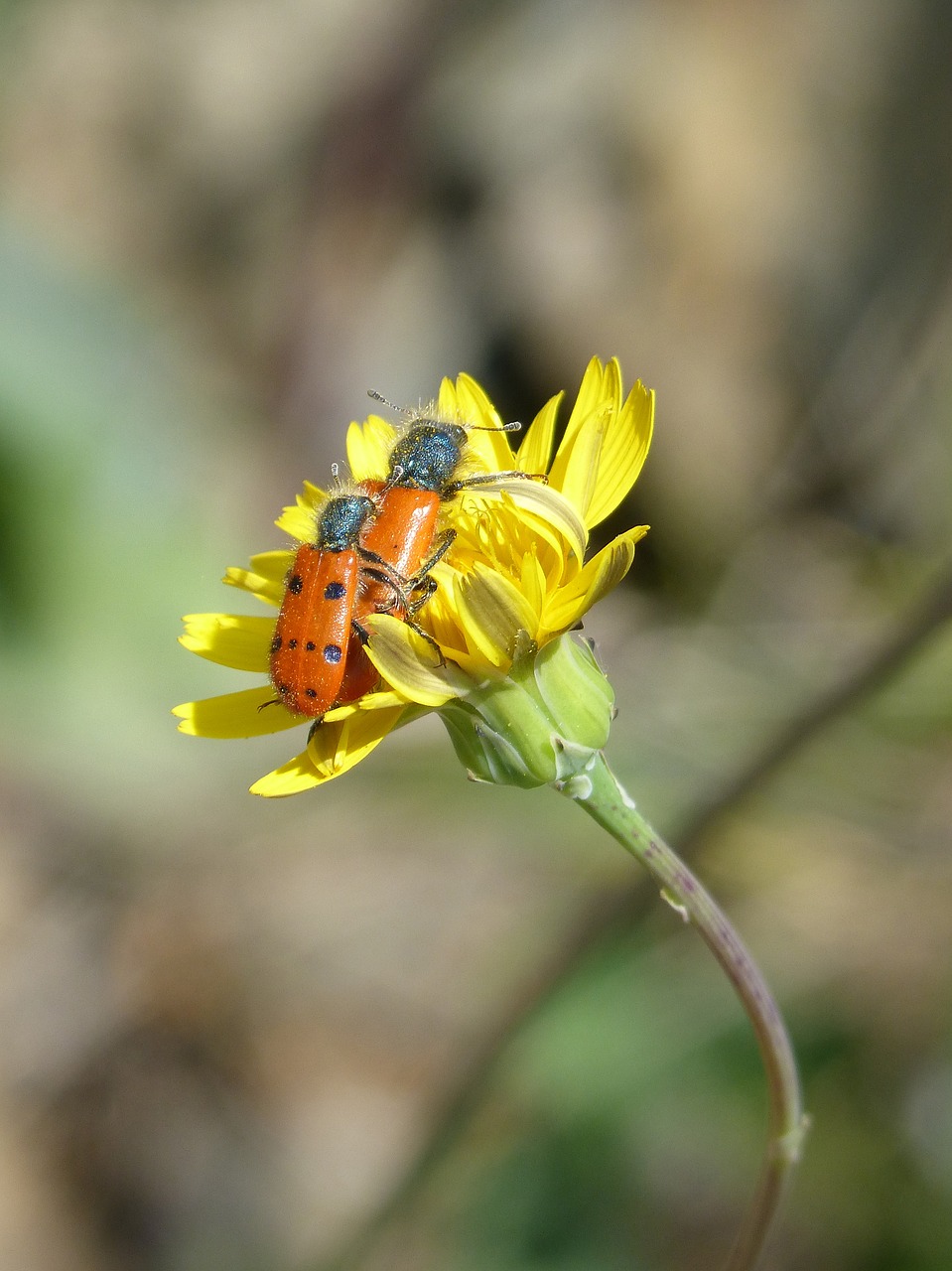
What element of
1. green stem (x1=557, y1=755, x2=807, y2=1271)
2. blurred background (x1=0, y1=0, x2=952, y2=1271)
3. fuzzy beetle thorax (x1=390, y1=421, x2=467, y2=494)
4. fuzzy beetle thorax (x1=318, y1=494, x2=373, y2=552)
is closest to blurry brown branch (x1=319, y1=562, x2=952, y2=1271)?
blurred background (x1=0, y1=0, x2=952, y2=1271)

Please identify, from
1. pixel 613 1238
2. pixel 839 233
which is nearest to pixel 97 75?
pixel 839 233

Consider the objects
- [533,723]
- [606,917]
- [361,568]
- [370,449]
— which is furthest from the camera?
[606,917]

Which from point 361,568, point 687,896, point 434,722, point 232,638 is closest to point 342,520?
point 361,568

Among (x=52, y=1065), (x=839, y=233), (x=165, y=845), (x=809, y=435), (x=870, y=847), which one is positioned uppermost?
(x=839, y=233)

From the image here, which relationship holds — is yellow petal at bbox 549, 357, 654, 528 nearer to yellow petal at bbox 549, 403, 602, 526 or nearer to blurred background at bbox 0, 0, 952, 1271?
yellow petal at bbox 549, 403, 602, 526

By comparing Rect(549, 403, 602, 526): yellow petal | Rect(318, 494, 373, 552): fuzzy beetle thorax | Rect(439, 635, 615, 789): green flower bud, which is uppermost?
Rect(549, 403, 602, 526): yellow petal

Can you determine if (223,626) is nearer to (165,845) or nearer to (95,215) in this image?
(165,845)

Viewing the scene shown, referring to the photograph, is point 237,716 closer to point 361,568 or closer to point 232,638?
point 232,638
